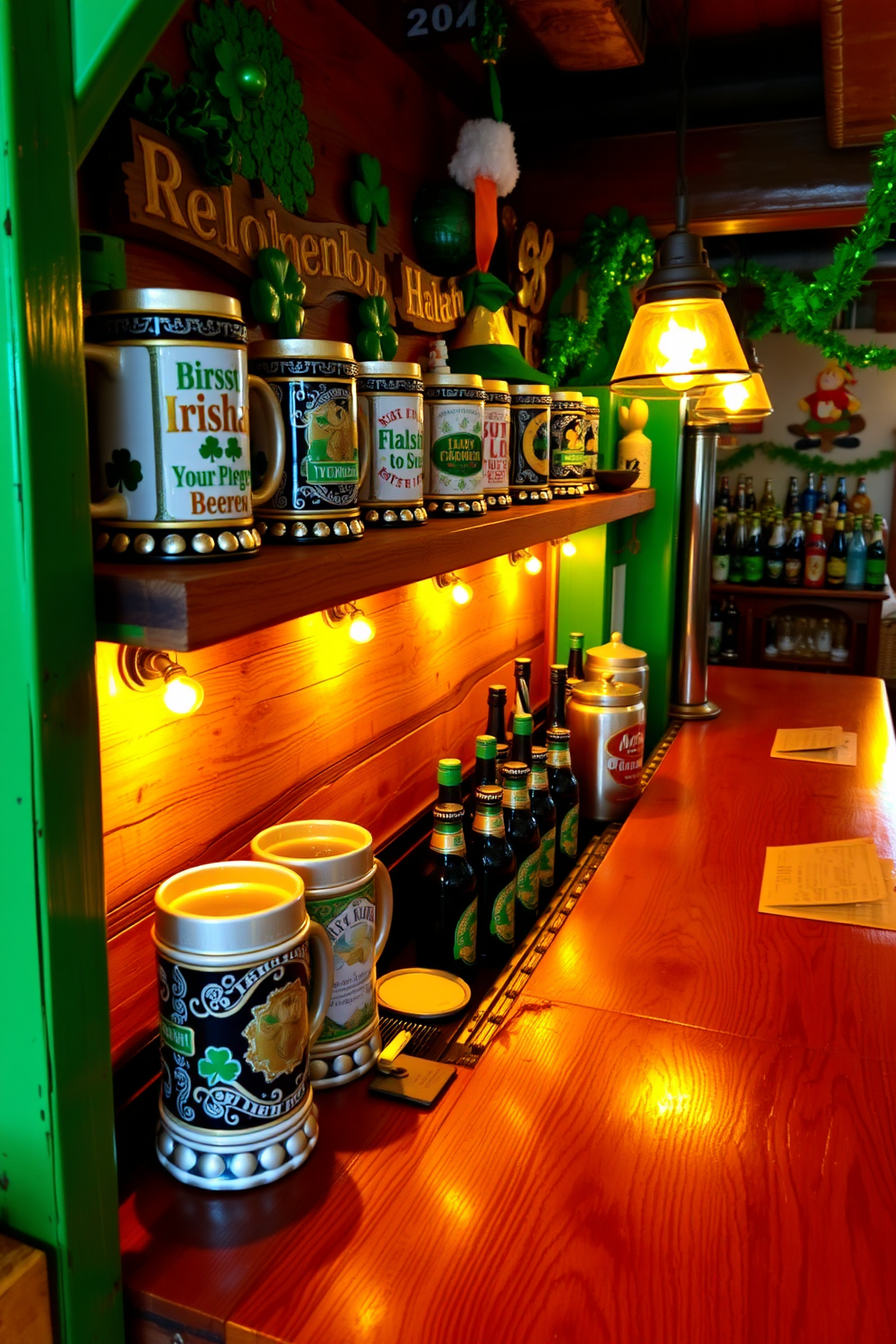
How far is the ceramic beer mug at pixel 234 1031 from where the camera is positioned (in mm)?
920

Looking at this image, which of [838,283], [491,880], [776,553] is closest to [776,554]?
[776,553]

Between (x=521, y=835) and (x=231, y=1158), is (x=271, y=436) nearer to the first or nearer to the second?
(x=231, y=1158)

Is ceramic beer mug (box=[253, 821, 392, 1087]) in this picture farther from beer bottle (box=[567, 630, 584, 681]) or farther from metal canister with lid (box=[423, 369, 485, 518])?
beer bottle (box=[567, 630, 584, 681])

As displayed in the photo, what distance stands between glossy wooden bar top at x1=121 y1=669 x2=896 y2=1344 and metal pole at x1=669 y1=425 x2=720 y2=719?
1442 mm

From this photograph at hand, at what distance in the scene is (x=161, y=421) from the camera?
0.76 m

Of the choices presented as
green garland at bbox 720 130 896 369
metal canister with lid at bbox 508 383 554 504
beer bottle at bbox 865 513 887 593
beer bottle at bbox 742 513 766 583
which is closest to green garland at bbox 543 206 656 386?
green garland at bbox 720 130 896 369

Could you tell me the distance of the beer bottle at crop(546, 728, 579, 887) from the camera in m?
2.01

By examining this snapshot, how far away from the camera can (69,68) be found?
0.66m

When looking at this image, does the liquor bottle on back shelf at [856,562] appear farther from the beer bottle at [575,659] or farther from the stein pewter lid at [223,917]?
the stein pewter lid at [223,917]

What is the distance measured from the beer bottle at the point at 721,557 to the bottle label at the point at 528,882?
13.2ft

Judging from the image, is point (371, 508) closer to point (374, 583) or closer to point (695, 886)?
point (374, 583)

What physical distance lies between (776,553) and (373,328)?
15.8ft

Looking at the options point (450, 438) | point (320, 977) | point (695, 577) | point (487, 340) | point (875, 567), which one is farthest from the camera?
point (875, 567)

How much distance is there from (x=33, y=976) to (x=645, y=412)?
7.83 feet
